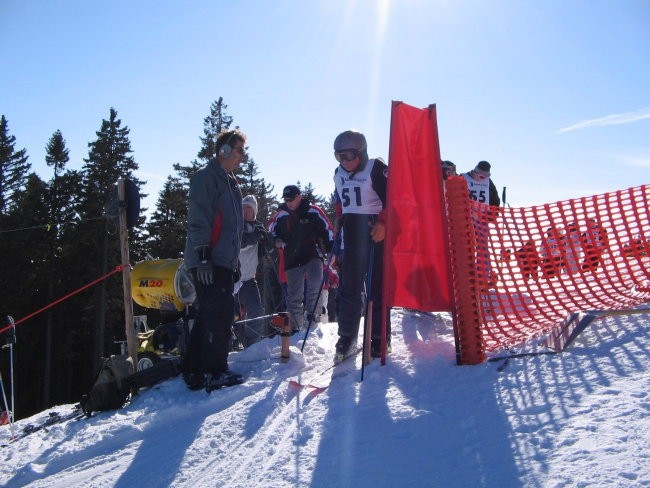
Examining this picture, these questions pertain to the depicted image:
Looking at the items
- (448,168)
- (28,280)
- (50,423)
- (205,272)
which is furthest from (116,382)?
(28,280)

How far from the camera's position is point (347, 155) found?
4234 millimetres

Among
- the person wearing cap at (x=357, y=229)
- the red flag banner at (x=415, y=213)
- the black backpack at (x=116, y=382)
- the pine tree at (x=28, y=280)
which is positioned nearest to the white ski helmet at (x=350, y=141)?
the person wearing cap at (x=357, y=229)

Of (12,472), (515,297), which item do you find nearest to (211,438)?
(12,472)

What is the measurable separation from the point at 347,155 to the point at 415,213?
816mm

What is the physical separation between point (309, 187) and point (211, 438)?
4140 centimetres

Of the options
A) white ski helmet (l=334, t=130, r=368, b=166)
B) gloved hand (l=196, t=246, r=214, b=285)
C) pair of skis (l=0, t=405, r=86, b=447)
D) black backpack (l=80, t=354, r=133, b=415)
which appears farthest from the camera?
pair of skis (l=0, t=405, r=86, b=447)

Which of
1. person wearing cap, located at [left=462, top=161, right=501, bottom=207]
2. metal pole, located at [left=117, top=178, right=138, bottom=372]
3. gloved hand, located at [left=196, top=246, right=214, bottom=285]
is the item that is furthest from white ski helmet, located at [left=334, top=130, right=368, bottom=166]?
person wearing cap, located at [left=462, top=161, right=501, bottom=207]

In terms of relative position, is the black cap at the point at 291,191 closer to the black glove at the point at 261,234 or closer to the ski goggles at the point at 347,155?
the black glove at the point at 261,234

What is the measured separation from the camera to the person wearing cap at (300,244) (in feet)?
22.4

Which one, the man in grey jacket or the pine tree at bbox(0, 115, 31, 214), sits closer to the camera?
the man in grey jacket

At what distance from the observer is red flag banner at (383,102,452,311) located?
3.89m

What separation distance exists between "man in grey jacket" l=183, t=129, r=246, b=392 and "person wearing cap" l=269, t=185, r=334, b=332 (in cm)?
242

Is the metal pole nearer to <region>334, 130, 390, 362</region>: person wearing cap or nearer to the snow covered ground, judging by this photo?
the snow covered ground

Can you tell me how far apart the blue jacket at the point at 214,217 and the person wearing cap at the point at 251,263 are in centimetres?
249
